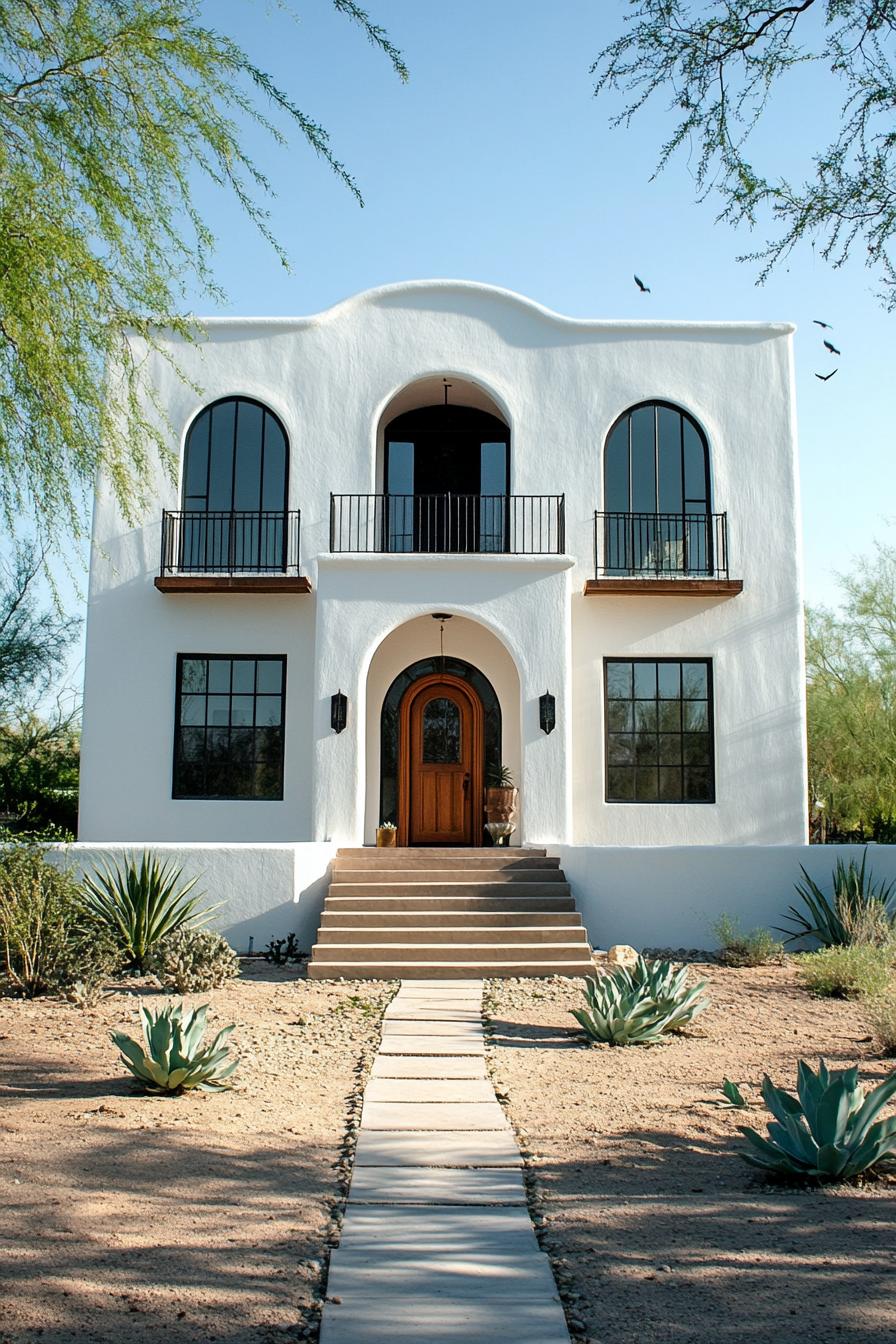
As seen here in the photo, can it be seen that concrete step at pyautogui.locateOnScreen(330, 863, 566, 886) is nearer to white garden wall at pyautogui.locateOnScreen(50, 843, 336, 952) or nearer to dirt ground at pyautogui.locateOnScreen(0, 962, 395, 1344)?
white garden wall at pyautogui.locateOnScreen(50, 843, 336, 952)

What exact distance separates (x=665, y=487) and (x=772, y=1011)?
27.1 ft

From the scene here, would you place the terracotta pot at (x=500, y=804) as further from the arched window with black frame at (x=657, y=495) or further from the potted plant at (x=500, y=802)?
the arched window with black frame at (x=657, y=495)

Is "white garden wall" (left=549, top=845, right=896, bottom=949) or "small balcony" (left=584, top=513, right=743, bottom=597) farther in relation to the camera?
"small balcony" (left=584, top=513, right=743, bottom=597)

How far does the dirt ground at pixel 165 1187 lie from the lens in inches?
160

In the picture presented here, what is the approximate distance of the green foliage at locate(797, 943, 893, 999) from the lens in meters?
10.4

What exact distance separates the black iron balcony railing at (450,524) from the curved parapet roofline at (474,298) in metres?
2.55

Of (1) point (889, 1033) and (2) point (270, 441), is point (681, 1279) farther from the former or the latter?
(2) point (270, 441)

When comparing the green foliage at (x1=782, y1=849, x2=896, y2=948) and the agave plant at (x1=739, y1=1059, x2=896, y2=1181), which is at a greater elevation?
the green foliage at (x1=782, y1=849, x2=896, y2=948)

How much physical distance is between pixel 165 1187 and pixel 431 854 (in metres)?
9.12

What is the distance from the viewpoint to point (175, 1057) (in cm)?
700

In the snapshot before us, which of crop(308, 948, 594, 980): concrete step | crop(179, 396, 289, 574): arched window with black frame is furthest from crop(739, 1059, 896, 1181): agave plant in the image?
crop(179, 396, 289, 574): arched window with black frame

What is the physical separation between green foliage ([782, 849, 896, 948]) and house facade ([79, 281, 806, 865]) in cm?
202

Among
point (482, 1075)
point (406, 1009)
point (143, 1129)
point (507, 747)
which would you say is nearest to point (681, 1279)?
point (143, 1129)

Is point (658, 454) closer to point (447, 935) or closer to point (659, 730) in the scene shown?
point (659, 730)
